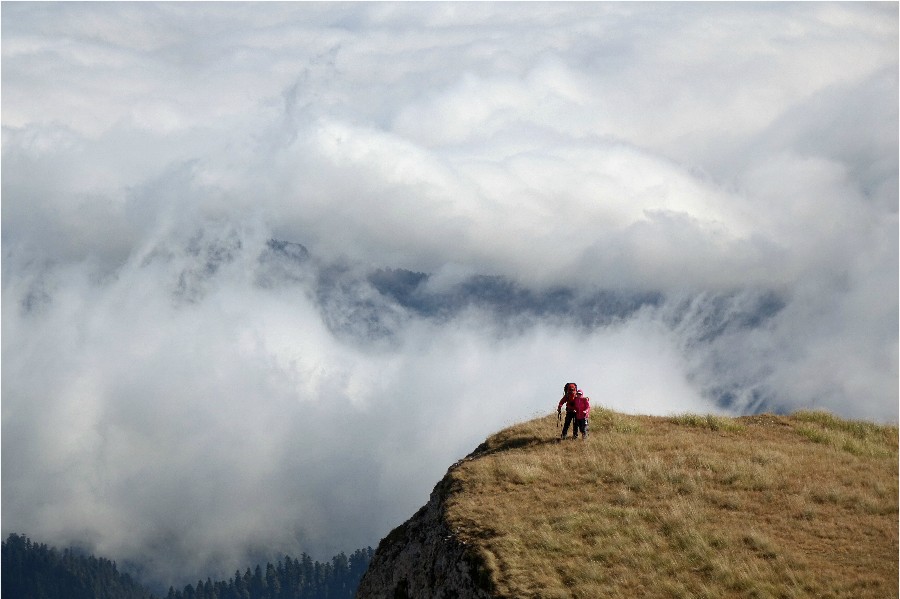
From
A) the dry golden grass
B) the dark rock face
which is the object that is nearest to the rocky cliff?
the dark rock face

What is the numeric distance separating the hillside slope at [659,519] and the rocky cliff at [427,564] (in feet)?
0.28

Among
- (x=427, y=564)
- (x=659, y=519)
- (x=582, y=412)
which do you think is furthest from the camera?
(x=582, y=412)

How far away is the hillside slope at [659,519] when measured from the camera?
3041cm

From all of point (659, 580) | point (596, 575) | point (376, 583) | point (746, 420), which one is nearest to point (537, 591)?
point (596, 575)

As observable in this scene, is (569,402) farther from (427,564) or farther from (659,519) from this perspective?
(427,564)

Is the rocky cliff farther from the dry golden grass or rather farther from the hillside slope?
the dry golden grass

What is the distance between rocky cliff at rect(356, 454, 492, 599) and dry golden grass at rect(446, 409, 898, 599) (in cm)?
56

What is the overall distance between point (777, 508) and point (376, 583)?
1836 cm

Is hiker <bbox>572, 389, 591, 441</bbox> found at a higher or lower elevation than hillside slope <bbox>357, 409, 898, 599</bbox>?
higher

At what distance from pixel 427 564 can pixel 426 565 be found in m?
0.12

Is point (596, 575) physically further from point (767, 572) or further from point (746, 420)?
point (746, 420)

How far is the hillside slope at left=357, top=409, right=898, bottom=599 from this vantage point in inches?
1197

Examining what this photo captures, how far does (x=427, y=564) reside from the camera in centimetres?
3753

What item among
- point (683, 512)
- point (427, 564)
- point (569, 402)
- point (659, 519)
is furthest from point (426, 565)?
point (569, 402)
